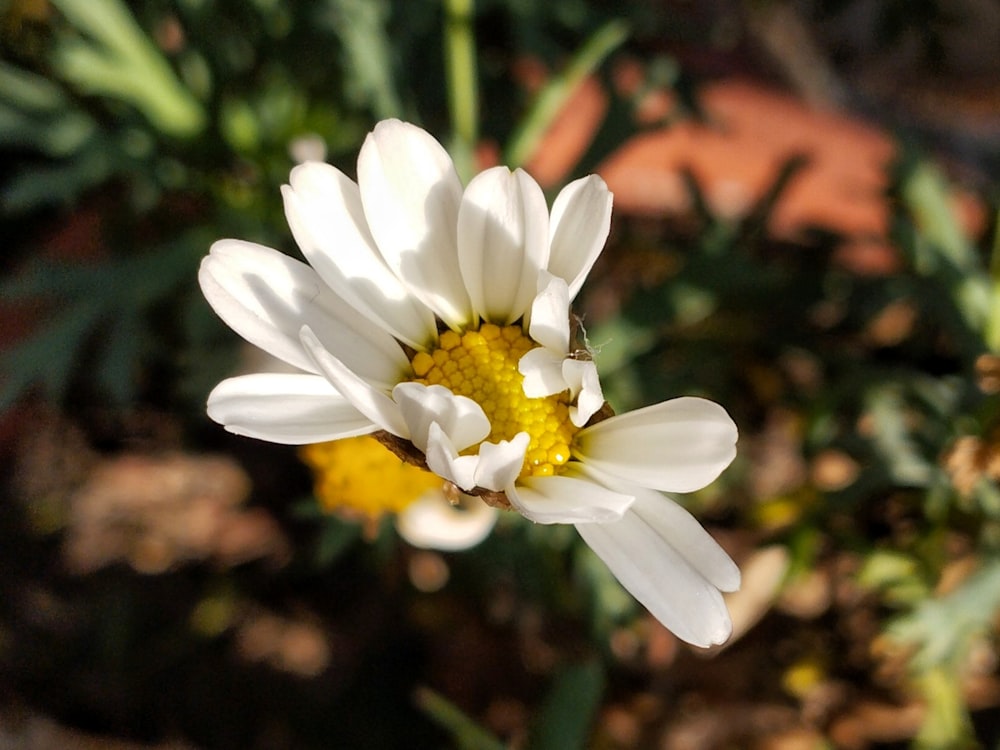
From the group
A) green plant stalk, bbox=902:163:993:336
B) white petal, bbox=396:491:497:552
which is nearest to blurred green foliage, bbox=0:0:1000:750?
green plant stalk, bbox=902:163:993:336

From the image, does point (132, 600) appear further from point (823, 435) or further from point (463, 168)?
point (823, 435)

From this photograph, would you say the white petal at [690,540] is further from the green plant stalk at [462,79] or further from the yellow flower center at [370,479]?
the green plant stalk at [462,79]

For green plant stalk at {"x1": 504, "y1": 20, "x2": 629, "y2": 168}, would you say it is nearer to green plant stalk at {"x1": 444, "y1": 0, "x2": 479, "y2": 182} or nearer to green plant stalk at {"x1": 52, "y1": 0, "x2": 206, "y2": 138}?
green plant stalk at {"x1": 444, "y1": 0, "x2": 479, "y2": 182}

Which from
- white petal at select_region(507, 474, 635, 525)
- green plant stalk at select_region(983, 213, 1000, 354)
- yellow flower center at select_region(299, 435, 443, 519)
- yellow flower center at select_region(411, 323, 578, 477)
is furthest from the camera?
green plant stalk at select_region(983, 213, 1000, 354)

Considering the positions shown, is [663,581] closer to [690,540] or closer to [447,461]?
[690,540]

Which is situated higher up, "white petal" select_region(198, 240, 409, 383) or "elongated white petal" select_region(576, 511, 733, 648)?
"white petal" select_region(198, 240, 409, 383)

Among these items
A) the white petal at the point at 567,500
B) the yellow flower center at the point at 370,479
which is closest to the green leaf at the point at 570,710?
the yellow flower center at the point at 370,479

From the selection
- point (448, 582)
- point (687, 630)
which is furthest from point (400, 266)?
point (448, 582)
